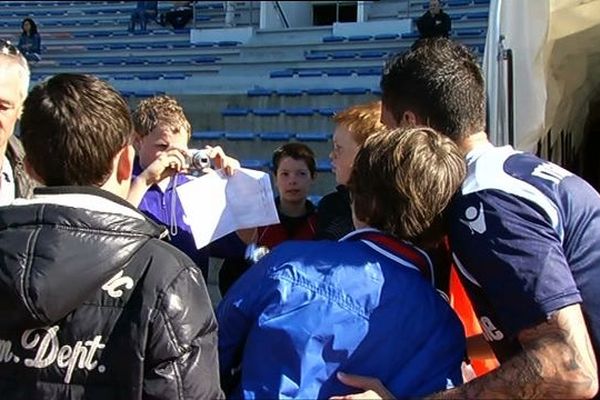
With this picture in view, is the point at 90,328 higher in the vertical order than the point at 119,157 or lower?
lower

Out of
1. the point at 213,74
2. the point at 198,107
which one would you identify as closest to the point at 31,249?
the point at 198,107

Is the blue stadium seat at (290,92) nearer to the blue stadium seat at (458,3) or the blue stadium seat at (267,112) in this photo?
the blue stadium seat at (267,112)

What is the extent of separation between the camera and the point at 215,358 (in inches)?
54.2

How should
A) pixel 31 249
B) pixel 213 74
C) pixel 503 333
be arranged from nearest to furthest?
pixel 31 249, pixel 503 333, pixel 213 74

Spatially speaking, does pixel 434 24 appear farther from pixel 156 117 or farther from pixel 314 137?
pixel 156 117

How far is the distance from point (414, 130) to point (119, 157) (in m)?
0.54

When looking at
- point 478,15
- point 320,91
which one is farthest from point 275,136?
point 478,15

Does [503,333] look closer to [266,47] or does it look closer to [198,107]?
[198,107]

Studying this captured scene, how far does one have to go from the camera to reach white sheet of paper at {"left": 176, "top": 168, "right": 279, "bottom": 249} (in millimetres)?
2291

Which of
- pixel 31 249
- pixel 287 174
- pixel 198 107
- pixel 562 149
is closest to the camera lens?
pixel 31 249

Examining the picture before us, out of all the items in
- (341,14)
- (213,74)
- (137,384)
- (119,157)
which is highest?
(341,14)

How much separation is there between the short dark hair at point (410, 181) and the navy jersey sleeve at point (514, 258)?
0.19 feet

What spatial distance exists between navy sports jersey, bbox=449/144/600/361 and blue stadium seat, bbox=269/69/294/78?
11.0m

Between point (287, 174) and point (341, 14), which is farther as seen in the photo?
point (341, 14)
